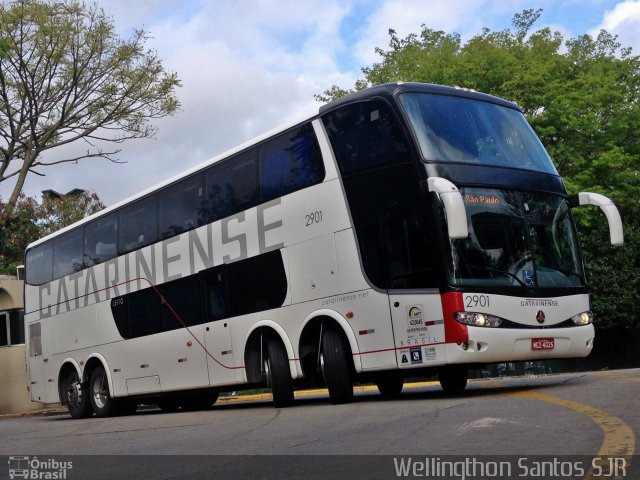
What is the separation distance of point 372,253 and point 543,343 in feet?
8.16

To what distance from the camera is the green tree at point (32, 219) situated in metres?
36.4

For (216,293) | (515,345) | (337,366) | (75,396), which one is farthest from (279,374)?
(75,396)

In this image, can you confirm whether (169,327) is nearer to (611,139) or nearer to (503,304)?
(503,304)

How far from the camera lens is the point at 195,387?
56.2 ft

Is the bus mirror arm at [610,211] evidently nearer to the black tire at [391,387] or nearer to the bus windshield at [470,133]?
the bus windshield at [470,133]

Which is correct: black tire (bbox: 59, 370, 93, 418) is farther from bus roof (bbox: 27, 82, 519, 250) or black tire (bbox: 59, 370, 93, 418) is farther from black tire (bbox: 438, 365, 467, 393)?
black tire (bbox: 438, 365, 467, 393)

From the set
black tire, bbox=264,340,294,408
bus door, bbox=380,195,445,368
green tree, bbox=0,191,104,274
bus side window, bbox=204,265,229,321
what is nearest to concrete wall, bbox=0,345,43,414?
green tree, bbox=0,191,104,274

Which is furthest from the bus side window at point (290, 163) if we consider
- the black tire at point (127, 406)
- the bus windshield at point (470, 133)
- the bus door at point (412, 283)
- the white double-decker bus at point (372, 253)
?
the black tire at point (127, 406)

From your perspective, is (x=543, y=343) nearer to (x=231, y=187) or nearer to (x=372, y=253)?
(x=372, y=253)

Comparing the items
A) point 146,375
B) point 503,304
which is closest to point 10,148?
point 146,375

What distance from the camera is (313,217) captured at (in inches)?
562

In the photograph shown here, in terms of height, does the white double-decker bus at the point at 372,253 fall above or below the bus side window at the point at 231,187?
below

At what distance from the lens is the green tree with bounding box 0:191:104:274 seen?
3641 centimetres

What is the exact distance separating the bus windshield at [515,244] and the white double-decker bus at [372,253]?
0.02 meters
